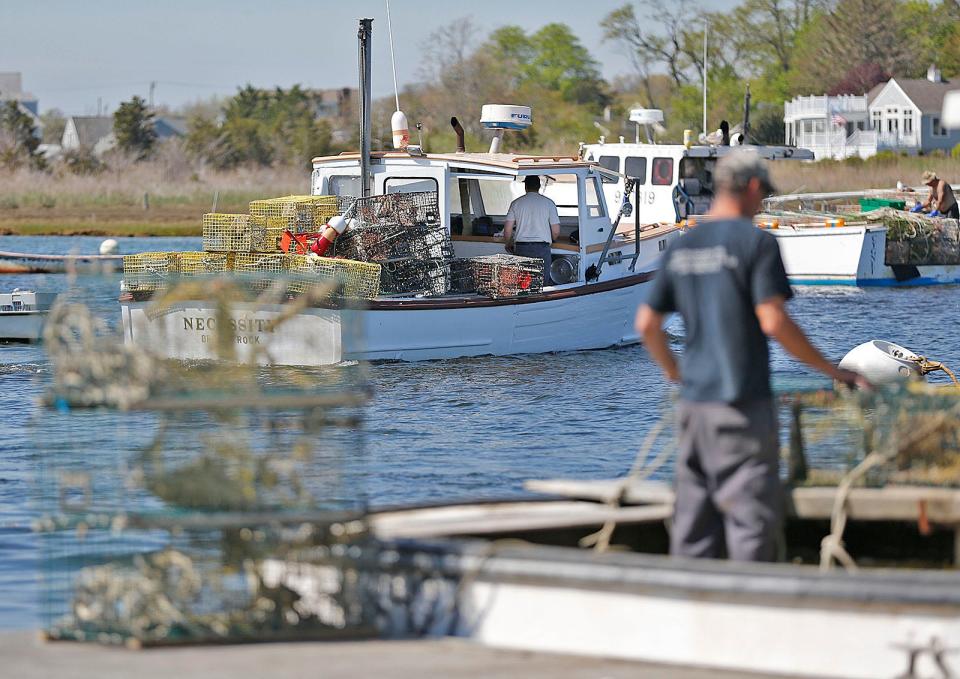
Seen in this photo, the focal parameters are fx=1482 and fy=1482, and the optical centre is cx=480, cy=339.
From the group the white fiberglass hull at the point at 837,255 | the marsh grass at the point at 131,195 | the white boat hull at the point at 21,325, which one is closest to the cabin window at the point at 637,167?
the white fiberglass hull at the point at 837,255

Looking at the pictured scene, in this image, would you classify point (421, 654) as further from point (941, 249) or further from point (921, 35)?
point (921, 35)

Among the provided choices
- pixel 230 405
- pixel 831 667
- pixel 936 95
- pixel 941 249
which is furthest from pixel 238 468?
pixel 936 95

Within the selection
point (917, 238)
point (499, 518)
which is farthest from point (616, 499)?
point (917, 238)

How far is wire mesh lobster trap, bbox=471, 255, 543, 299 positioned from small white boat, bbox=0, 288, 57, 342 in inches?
245

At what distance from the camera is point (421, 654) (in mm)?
5043

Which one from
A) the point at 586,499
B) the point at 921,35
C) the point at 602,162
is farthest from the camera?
the point at 921,35

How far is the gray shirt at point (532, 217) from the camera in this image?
16909 millimetres

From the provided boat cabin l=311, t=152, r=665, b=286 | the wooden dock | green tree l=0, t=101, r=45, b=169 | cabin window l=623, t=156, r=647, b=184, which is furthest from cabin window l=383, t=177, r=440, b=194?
green tree l=0, t=101, r=45, b=169

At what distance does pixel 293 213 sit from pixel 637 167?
11.0 m

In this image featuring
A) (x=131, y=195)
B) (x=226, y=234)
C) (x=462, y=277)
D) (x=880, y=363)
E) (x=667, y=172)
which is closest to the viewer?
(x=880, y=363)

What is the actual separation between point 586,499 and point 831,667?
159cm

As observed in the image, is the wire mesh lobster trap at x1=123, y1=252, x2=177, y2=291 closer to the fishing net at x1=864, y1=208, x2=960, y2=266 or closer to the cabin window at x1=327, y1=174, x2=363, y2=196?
the cabin window at x1=327, y1=174, x2=363, y2=196

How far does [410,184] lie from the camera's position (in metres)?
17.5

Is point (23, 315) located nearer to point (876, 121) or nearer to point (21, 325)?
point (21, 325)
